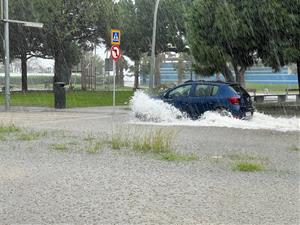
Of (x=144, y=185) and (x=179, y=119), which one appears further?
(x=179, y=119)

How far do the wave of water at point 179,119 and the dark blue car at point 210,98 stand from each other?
21cm

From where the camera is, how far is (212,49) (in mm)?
21250

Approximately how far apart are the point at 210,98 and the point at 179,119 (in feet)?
4.15

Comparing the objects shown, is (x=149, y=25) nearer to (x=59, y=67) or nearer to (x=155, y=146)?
(x=59, y=67)

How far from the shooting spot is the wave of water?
51.1 feet

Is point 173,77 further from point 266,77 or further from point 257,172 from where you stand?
point 257,172

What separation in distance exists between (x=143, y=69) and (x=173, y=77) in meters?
42.3

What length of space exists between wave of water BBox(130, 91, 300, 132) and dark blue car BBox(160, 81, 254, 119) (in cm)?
21

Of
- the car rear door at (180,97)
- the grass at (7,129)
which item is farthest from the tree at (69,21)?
the grass at (7,129)

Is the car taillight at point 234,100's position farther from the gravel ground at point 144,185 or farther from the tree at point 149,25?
the tree at point 149,25

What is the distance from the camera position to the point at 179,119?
1703 cm

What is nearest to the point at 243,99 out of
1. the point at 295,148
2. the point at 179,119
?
the point at 179,119

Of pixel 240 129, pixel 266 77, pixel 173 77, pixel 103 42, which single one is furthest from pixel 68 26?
pixel 173 77

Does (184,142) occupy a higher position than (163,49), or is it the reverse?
(163,49)
